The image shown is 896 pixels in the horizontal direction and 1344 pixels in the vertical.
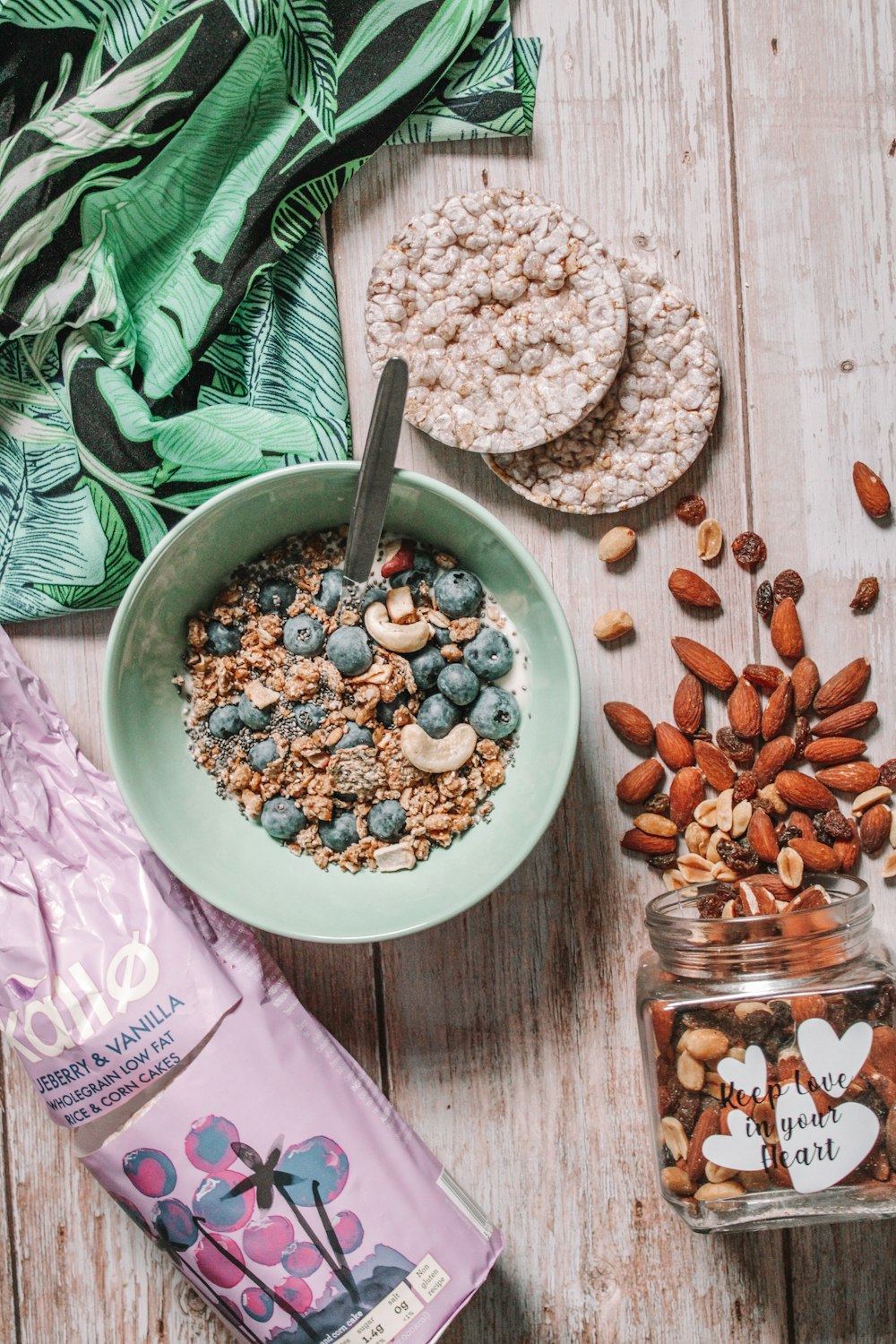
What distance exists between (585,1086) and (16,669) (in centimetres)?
55

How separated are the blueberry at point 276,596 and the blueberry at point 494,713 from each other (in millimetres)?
153

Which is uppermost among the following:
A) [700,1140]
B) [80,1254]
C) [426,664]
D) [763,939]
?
[426,664]

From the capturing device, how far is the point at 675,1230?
31.0 inches

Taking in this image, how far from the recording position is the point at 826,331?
776 mm

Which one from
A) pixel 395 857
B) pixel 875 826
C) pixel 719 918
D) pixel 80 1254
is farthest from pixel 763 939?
pixel 80 1254

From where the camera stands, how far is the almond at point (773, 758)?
2.49 feet

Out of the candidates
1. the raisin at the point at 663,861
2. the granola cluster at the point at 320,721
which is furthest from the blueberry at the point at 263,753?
the raisin at the point at 663,861

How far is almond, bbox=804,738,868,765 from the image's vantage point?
2.50 feet

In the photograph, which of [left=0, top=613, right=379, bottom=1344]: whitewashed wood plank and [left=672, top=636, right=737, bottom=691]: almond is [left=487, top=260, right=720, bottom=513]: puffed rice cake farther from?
[left=0, top=613, right=379, bottom=1344]: whitewashed wood plank

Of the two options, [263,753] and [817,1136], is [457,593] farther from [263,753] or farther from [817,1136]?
[817,1136]

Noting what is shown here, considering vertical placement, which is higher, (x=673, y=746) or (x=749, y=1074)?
(x=673, y=746)

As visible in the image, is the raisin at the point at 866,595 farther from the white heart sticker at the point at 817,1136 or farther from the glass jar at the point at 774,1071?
the white heart sticker at the point at 817,1136

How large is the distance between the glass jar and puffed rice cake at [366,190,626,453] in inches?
15.3

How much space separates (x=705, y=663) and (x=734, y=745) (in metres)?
0.07
